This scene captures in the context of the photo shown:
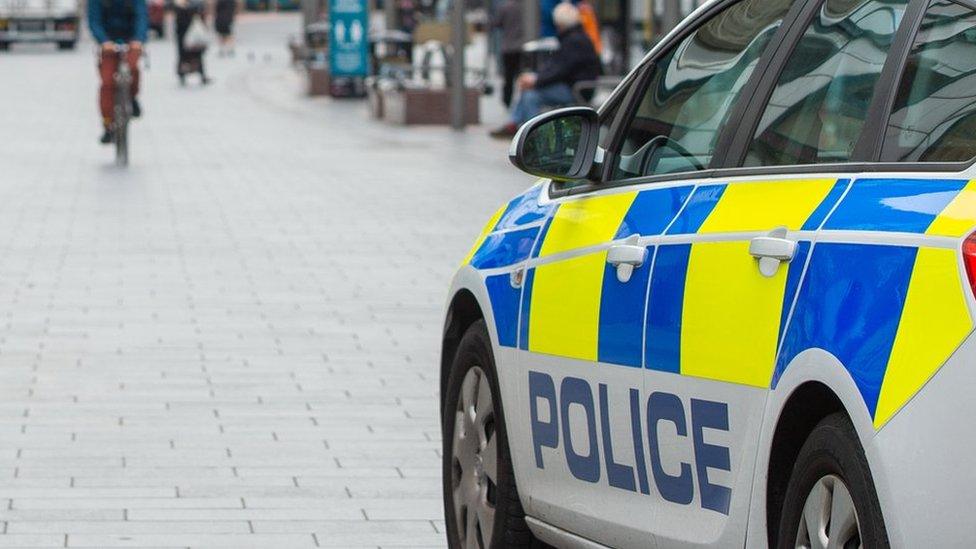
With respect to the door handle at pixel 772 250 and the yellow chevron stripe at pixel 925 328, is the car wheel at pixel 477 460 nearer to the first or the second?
the door handle at pixel 772 250

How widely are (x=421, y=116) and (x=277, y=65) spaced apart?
2011 cm

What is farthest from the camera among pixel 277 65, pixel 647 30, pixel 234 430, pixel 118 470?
pixel 277 65

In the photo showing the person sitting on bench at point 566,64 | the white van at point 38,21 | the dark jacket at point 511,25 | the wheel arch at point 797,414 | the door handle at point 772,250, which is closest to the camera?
the wheel arch at point 797,414

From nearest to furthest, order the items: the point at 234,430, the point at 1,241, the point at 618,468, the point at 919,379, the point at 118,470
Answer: the point at 919,379
the point at 618,468
the point at 118,470
the point at 234,430
the point at 1,241

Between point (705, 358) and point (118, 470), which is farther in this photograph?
point (118, 470)

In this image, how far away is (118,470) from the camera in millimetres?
6824

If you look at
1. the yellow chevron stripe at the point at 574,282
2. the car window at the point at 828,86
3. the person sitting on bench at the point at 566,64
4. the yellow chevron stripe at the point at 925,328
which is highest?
the car window at the point at 828,86

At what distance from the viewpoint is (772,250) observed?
366 cm

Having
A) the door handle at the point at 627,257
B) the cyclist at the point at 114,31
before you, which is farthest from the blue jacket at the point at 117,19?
the door handle at the point at 627,257

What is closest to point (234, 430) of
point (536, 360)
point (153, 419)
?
point (153, 419)

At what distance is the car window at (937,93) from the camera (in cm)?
353

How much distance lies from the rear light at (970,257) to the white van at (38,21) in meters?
50.4

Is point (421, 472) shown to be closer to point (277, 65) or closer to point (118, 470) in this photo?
point (118, 470)

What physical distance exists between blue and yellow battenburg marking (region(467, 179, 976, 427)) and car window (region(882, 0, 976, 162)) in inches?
3.7
